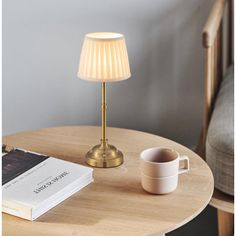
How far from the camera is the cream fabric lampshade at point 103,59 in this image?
1.01m

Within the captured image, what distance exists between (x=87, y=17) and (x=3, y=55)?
0.27 meters

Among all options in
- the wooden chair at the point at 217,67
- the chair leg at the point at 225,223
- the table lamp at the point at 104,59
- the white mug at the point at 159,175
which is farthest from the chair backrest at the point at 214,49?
the white mug at the point at 159,175

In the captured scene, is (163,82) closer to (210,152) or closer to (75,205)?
(210,152)

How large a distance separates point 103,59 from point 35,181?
0.84 ft

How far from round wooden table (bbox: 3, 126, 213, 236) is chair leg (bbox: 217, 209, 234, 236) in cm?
25

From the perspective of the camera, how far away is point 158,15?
5.32 ft

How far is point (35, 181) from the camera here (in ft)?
3.15

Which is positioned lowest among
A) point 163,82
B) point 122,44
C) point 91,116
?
point 91,116

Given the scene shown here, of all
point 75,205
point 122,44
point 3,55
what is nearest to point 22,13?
point 3,55

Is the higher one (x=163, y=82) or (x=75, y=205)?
(x=163, y=82)

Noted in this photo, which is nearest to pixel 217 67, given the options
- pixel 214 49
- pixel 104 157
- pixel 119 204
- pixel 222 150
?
pixel 214 49

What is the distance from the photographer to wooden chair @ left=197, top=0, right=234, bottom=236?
127 cm

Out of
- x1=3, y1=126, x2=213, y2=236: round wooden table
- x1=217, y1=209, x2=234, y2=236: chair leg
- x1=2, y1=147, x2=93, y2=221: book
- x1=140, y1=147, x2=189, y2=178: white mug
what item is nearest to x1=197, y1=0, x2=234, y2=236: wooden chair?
x1=217, y1=209, x2=234, y2=236: chair leg

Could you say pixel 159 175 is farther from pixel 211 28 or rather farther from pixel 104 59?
pixel 211 28
